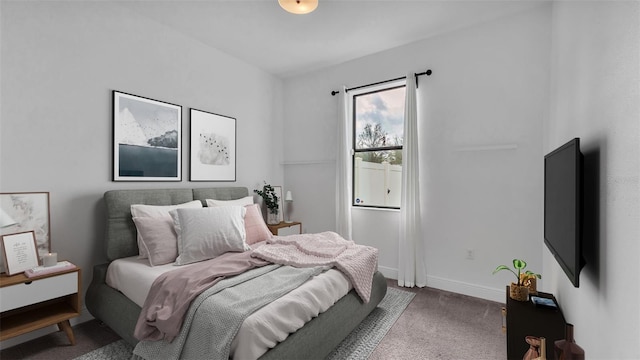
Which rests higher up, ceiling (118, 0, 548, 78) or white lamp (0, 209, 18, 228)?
ceiling (118, 0, 548, 78)

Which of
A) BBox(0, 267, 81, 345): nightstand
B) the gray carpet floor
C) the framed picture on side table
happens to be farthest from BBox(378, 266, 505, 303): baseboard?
the framed picture on side table

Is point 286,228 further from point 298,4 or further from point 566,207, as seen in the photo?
point 566,207

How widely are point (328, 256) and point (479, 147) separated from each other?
1990 millimetres

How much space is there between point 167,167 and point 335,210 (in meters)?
2.15

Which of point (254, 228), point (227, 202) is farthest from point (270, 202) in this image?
point (254, 228)

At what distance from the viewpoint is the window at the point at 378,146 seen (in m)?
3.58

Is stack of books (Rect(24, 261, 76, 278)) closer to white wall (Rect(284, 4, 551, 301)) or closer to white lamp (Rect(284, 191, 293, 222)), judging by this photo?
white lamp (Rect(284, 191, 293, 222))

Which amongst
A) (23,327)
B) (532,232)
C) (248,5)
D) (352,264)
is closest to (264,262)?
(352,264)

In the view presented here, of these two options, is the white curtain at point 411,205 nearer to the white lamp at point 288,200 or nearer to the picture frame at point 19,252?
the white lamp at point 288,200

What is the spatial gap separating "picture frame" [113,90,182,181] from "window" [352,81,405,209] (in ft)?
7.37

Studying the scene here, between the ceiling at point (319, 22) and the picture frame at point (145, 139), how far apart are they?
0.90 metres

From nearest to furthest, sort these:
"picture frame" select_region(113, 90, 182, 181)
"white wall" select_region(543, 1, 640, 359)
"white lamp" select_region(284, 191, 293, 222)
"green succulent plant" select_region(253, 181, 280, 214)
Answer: "white wall" select_region(543, 1, 640, 359), "picture frame" select_region(113, 90, 182, 181), "green succulent plant" select_region(253, 181, 280, 214), "white lamp" select_region(284, 191, 293, 222)

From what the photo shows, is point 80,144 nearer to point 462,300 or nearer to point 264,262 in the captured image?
point 264,262

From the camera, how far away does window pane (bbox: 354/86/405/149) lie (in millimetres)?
3586
